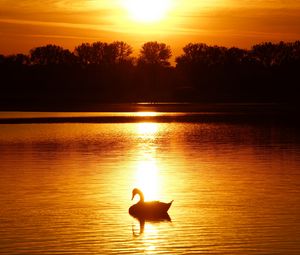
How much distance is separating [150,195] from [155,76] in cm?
9942

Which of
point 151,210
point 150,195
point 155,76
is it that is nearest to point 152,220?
point 151,210

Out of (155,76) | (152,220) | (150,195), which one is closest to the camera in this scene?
(152,220)

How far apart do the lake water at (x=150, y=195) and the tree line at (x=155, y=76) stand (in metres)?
74.2

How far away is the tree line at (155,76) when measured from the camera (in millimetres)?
109812

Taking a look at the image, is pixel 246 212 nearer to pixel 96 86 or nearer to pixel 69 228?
pixel 69 228

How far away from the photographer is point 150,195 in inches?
771

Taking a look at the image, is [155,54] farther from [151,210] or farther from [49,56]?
[151,210]

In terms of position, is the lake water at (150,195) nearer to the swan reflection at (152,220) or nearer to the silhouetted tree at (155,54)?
the swan reflection at (152,220)

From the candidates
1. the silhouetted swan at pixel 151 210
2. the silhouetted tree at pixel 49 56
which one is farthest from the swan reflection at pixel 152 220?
the silhouetted tree at pixel 49 56

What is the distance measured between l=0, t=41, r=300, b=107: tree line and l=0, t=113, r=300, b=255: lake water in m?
74.2

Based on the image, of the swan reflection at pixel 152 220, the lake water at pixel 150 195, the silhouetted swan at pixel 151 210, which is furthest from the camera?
the silhouetted swan at pixel 151 210

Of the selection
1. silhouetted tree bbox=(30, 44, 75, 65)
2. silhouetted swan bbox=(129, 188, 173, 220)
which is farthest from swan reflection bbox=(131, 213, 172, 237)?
silhouetted tree bbox=(30, 44, 75, 65)

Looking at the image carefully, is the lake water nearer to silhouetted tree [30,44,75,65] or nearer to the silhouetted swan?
the silhouetted swan

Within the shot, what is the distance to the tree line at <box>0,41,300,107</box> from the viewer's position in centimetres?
10981
